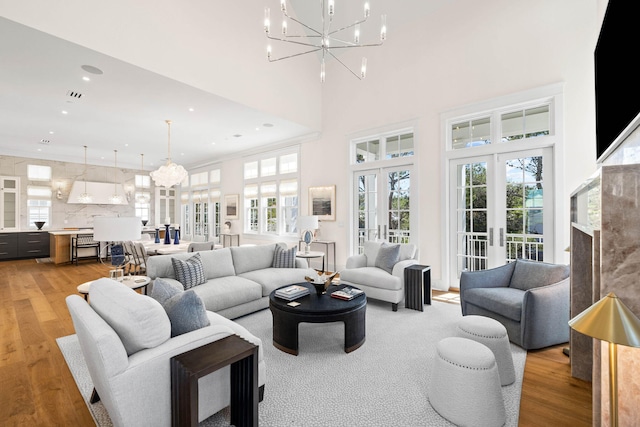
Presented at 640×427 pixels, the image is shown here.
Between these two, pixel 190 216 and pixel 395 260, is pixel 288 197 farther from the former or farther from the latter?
pixel 190 216

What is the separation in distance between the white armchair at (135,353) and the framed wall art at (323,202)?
16.2 ft

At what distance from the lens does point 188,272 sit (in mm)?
3492

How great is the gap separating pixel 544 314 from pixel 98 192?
490 inches

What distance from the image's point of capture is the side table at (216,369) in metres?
1.48

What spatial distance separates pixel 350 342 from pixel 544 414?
1499 mm

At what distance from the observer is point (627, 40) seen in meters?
1.56

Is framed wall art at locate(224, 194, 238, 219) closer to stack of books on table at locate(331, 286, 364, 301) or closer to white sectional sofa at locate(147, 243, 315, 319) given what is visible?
white sectional sofa at locate(147, 243, 315, 319)

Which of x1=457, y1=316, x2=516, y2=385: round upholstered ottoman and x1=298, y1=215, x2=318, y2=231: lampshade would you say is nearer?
x1=457, y1=316, x2=516, y2=385: round upholstered ottoman

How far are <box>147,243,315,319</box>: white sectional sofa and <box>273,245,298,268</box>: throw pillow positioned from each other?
0.07 meters

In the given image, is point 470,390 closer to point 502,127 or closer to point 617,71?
point 617,71

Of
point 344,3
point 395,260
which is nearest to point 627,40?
point 395,260

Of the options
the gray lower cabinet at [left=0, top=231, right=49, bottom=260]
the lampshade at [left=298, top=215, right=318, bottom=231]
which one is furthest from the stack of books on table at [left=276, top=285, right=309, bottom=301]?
the gray lower cabinet at [left=0, top=231, right=49, bottom=260]

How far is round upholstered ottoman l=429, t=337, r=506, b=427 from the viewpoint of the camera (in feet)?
6.00

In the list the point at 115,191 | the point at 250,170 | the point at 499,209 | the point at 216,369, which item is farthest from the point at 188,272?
the point at 115,191
